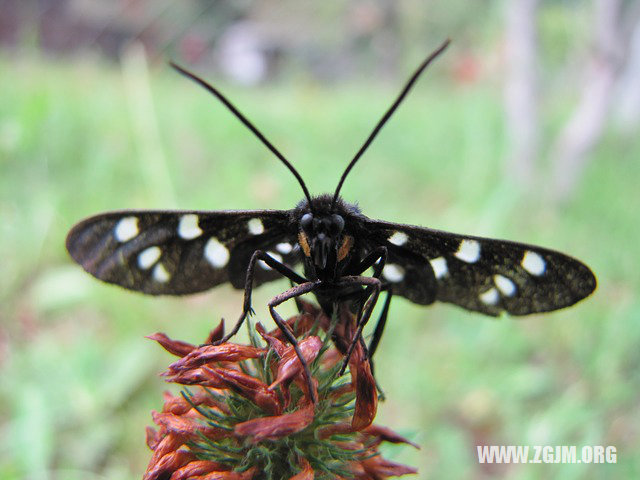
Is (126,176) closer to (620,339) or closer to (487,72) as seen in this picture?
(620,339)

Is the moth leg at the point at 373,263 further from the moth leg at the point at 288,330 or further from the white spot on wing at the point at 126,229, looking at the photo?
the white spot on wing at the point at 126,229

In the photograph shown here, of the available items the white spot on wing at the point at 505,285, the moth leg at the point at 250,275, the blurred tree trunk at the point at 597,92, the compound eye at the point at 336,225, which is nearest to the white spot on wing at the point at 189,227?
the moth leg at the point at 250,275

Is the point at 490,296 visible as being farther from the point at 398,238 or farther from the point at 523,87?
the point at 523,87

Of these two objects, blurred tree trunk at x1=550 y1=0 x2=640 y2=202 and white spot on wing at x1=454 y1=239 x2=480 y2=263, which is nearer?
white spot on wing at x1=454 y1=239 x2=480 y2=263

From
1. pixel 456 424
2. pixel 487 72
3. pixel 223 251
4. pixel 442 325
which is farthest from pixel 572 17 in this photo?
pixel 223 251

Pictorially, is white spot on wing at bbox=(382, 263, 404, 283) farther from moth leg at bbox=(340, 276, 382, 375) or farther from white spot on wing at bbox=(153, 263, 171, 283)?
white spot on wing at bbox=(153, 263, 171, 283)

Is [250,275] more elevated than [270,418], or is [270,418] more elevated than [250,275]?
[250,275]

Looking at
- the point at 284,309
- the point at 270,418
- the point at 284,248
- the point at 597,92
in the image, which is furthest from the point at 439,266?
the point at 597,92

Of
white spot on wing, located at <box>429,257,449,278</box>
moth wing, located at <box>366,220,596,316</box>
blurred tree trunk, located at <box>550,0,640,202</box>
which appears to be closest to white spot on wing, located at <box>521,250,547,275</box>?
moth wing, located at <box>366,220,596,316</box>

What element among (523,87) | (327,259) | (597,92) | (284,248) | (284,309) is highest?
(523,87)
